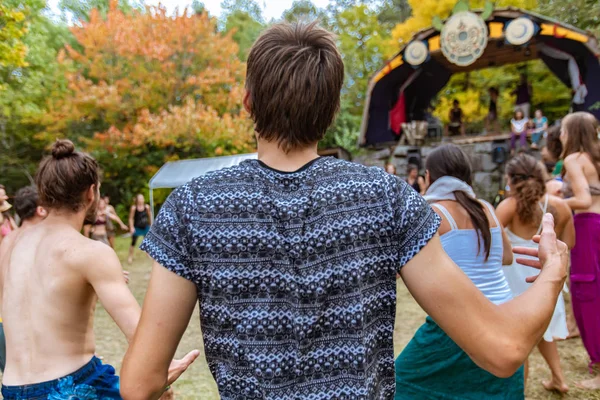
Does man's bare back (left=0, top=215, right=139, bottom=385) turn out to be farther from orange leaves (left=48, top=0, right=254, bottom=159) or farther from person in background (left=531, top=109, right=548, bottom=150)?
Answer: orange leaves (left=48, top=0, right=254, bottom=159)

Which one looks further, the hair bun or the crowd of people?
the hair bun

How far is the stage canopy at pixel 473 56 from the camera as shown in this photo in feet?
46.6

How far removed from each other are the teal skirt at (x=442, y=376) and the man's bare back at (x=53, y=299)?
155 centimetres

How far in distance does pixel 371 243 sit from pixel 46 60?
19772mm

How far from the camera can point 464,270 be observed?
268 cm

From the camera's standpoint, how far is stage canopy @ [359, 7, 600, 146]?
14205 mm

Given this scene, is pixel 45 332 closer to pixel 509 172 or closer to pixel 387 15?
pixel 509 172

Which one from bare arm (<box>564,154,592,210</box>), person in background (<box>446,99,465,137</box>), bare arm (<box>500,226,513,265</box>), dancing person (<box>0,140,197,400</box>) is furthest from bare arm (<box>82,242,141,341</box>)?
person in background (<box>446,99,465,137</box>)

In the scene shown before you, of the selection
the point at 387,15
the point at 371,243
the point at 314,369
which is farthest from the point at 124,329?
the point at 387,15

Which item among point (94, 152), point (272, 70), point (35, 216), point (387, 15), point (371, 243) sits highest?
point (387, 15)

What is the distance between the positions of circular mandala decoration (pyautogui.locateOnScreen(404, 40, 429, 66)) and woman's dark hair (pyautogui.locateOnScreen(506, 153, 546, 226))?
44.4 ft

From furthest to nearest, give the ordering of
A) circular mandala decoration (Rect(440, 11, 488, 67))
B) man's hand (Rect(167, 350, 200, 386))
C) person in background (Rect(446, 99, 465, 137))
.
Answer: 1. person in background (Rect(446, 99, 465, 137))
2. circular mandala decoration (Rect(440, 11, 488, 67))
3. man's hand (Rect(167, 350, 200, 386))

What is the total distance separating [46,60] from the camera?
17.8 meters

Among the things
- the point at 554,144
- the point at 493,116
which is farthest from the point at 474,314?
the point at 493,116
